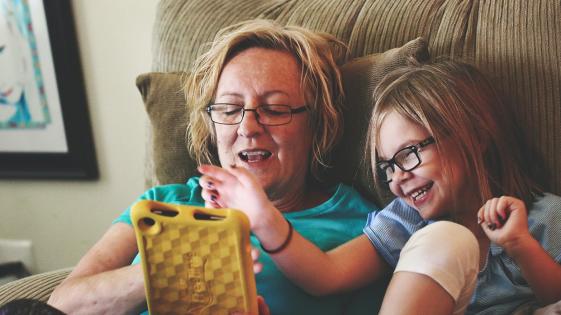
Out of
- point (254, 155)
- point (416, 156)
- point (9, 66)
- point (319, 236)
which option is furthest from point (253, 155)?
point (9, 66)

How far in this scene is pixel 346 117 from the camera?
1.08 meters

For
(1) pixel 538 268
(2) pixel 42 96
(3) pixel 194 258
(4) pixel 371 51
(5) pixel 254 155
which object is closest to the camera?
(3) pixel 194 258

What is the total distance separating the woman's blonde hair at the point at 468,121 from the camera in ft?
2.97

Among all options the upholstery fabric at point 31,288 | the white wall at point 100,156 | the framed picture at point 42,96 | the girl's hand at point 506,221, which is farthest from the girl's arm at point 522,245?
the framed picture at point 42,96

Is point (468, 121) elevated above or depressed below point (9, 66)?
below

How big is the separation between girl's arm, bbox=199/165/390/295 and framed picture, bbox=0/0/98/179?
Answer: 1.20 meters

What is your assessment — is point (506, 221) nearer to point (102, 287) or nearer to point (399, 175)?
point (399, 175)

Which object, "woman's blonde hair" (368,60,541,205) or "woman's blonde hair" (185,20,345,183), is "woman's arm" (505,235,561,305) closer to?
"woman's blonde hair" (368,60,541,205)

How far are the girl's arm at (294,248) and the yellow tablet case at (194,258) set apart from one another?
0.33ft

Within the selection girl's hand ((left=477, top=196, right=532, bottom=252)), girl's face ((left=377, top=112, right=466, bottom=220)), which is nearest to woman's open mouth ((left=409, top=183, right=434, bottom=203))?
girl's face ((left=377, top=112, right=466, bottom=220))

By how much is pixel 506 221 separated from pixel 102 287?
63cm

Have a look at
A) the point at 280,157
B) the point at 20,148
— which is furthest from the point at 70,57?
the point at 280,157

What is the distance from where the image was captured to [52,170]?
192 cm

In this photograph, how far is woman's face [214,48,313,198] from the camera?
39.3 inches
